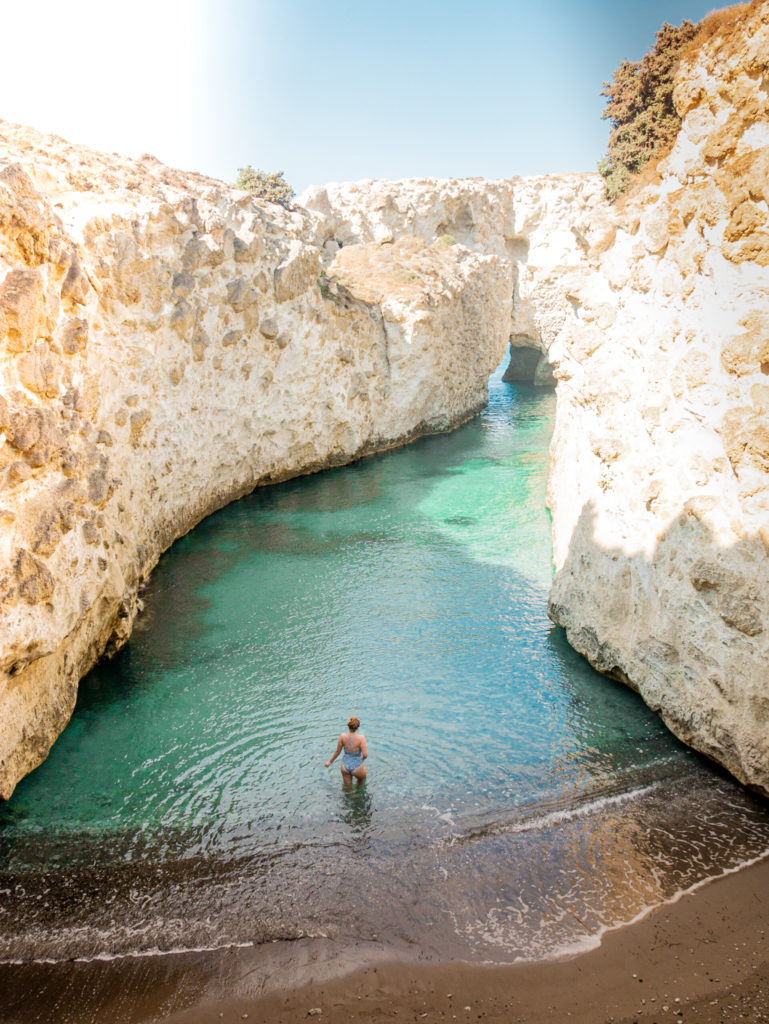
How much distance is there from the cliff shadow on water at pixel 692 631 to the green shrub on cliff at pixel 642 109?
7.56 m

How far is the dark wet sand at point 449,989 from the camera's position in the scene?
601cm

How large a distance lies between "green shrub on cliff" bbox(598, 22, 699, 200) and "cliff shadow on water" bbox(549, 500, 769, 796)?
24.8 feet

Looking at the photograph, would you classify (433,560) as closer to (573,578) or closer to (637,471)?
(573,578)

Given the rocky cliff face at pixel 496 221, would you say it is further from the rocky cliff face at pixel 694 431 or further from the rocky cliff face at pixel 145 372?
the rocky cliff face at pixel 694 431

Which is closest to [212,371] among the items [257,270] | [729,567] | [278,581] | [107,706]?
[257,270]

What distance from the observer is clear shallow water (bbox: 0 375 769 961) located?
724cm

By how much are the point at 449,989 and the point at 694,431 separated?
27.3ft

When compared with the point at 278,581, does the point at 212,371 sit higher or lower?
higher

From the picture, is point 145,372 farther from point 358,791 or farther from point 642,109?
point 642,109

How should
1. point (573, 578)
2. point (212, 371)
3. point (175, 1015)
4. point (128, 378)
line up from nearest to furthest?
point (175, 1015) < point (573, 578) < point (128, 378) < point (212, 371)

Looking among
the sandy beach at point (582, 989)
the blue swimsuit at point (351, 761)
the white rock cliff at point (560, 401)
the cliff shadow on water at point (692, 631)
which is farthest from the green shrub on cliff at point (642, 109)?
the sandy beach at point (582, 989)

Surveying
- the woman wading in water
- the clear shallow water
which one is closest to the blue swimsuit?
the woman wading in water

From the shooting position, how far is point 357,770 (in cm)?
934

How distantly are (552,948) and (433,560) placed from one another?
12050mm
